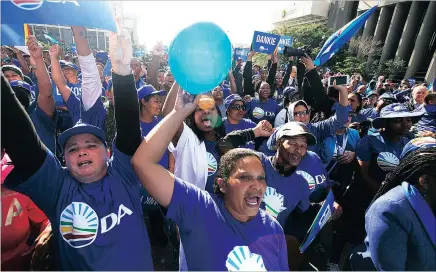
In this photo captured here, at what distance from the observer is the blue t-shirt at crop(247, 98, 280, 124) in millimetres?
5445

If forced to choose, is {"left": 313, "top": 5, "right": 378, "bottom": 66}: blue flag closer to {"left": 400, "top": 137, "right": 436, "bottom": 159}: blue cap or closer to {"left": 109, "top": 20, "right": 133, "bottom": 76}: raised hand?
{"left": 400, "top": 137, "right": 436, "bottom": 159}: blue cap

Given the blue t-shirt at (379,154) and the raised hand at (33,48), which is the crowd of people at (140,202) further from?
the blue t-shirt at (379,154)

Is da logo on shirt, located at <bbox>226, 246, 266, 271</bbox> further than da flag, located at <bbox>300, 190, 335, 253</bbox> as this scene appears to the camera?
No

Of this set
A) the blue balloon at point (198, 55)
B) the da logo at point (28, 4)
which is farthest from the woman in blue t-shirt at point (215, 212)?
the da logo at point (28, 4)

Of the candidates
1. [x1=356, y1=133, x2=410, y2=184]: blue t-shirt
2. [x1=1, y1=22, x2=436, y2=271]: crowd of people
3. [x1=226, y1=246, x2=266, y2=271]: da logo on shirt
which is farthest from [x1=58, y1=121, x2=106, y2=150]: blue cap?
[x1=356, y1=133, x2=410, y2=184]: blue t-shirt

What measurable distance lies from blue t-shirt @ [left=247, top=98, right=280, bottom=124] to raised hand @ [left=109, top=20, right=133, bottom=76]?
399 cm

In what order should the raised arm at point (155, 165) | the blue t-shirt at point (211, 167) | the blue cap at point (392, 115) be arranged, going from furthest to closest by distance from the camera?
the blue cap at point (392, 115) < the blue t-shirt at point (211, 167) < the raised arm at point (155, 165)

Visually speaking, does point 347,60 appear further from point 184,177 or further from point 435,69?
point 184,177

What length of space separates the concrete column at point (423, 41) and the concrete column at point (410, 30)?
1.26 meters

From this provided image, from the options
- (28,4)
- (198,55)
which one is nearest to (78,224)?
(198,55)

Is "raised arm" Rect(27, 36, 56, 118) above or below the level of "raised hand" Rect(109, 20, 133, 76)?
below

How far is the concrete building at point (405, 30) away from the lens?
20059mm

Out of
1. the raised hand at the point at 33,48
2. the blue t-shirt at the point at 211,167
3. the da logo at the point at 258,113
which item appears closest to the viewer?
the raised hand at the point at 33,48

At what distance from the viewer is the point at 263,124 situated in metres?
2.76
